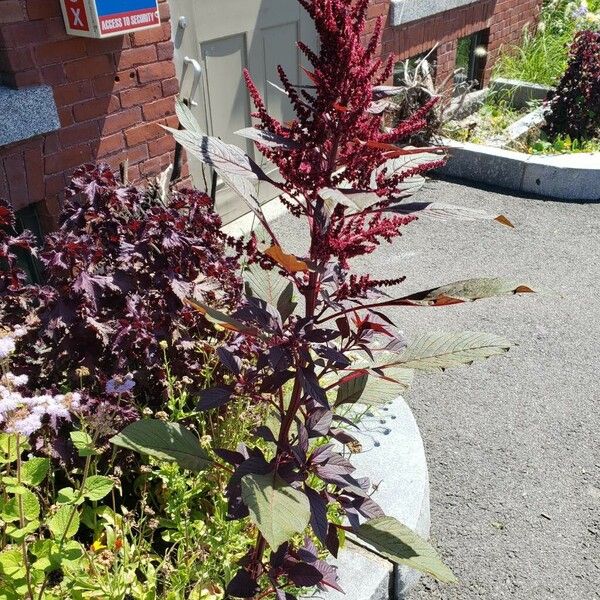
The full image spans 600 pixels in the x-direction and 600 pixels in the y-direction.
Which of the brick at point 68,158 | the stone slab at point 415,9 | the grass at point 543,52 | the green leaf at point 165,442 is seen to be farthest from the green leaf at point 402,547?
the grass at point 543,52

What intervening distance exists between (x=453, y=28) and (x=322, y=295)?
682cm

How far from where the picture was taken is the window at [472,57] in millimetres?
8323

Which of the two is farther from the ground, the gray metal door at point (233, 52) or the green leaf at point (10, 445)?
the gray metal door at point (233, 52)

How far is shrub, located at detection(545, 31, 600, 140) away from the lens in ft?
22.1

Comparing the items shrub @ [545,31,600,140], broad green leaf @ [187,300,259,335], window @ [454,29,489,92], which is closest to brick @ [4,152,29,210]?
broad green leaf @ [187,300,259,335]

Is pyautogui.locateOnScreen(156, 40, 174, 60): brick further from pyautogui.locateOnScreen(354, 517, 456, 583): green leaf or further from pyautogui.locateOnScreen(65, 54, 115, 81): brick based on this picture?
pyautogui.locateOnScreen(354, 517, 456, 583): green leaf

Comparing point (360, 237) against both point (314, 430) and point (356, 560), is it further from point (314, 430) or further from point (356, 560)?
point (356, 560)

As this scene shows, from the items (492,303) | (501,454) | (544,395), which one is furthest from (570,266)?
(501,454)

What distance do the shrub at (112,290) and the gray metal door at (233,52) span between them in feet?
7.39

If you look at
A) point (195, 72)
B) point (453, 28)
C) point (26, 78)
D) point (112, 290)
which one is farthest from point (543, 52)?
point (112, 290)

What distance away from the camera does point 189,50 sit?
4.44 m

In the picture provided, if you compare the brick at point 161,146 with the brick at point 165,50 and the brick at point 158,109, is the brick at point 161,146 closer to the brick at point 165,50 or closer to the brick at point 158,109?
the brick at point 158,109

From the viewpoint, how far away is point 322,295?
1.67m

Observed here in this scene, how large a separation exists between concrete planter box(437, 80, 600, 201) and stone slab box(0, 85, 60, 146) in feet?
13.4
